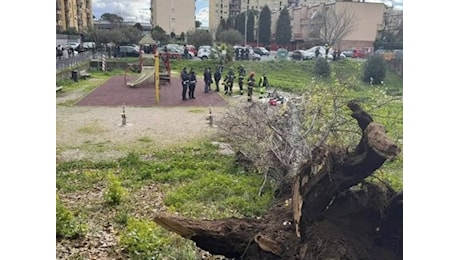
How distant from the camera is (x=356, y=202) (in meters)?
2.36

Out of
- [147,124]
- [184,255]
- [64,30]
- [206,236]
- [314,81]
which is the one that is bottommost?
[184,255]

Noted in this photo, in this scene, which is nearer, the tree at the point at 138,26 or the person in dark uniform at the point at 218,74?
the tree at the point at 138,26

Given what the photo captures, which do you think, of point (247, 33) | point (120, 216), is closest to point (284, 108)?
point (247, 33)

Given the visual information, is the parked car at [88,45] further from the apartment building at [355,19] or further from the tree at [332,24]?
the tree at [332,24]

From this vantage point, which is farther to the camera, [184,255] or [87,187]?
[87,187]

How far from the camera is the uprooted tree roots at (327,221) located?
85.0 inches

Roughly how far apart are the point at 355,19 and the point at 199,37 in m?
1.02

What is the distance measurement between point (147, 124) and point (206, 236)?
1.01m

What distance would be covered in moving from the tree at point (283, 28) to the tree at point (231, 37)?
253mm

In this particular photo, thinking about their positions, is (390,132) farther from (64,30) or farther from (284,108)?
(64,30)

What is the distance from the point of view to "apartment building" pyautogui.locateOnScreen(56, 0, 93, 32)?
2.57 metres

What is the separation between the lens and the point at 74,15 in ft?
8.91

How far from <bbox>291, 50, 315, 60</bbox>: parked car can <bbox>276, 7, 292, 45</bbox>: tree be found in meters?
0.10

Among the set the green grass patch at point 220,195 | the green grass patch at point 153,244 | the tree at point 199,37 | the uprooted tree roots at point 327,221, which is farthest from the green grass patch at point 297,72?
the green grass patch at point 153,244
